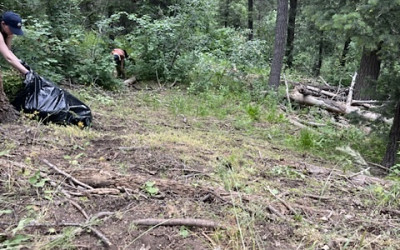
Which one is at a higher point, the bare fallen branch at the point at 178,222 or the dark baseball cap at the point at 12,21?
the dark baseball cap at the point at 12,21

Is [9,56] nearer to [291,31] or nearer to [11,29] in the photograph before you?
[11,29]

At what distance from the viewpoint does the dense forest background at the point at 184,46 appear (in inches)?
221

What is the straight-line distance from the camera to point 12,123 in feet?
13.3

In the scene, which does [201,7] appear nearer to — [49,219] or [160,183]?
[160,183]

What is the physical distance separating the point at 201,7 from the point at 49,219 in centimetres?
822

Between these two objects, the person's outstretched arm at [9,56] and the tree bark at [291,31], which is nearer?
the person's outstretched arm at [9,56]

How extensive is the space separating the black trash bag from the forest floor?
310 mm

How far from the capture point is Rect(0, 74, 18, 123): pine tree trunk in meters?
4.01

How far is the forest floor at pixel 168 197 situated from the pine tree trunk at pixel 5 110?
0.15 meters

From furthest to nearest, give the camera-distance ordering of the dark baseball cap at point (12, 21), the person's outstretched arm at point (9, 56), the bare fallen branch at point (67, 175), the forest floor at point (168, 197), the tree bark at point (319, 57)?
the tree bark at point (319, 57) → the dark baseball cap at point (12, 21) → the person's outstretched arm at point (9, 56) → the bare fallen branch at point (67, 175) → the forest floor at point (168, 197)

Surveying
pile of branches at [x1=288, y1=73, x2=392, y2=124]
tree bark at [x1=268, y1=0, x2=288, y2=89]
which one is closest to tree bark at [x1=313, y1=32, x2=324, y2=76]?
pile of branches at [x1=288, y1=73, x2=392, y2=124]

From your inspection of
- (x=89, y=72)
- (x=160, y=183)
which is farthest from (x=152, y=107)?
(x=160, y=183)

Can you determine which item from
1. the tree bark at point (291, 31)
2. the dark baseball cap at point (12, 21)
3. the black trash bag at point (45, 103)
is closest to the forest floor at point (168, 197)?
the black trash bag at point (45, 103)

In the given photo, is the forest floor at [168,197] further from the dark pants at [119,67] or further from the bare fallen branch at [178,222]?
the dark pants at [119,67]
